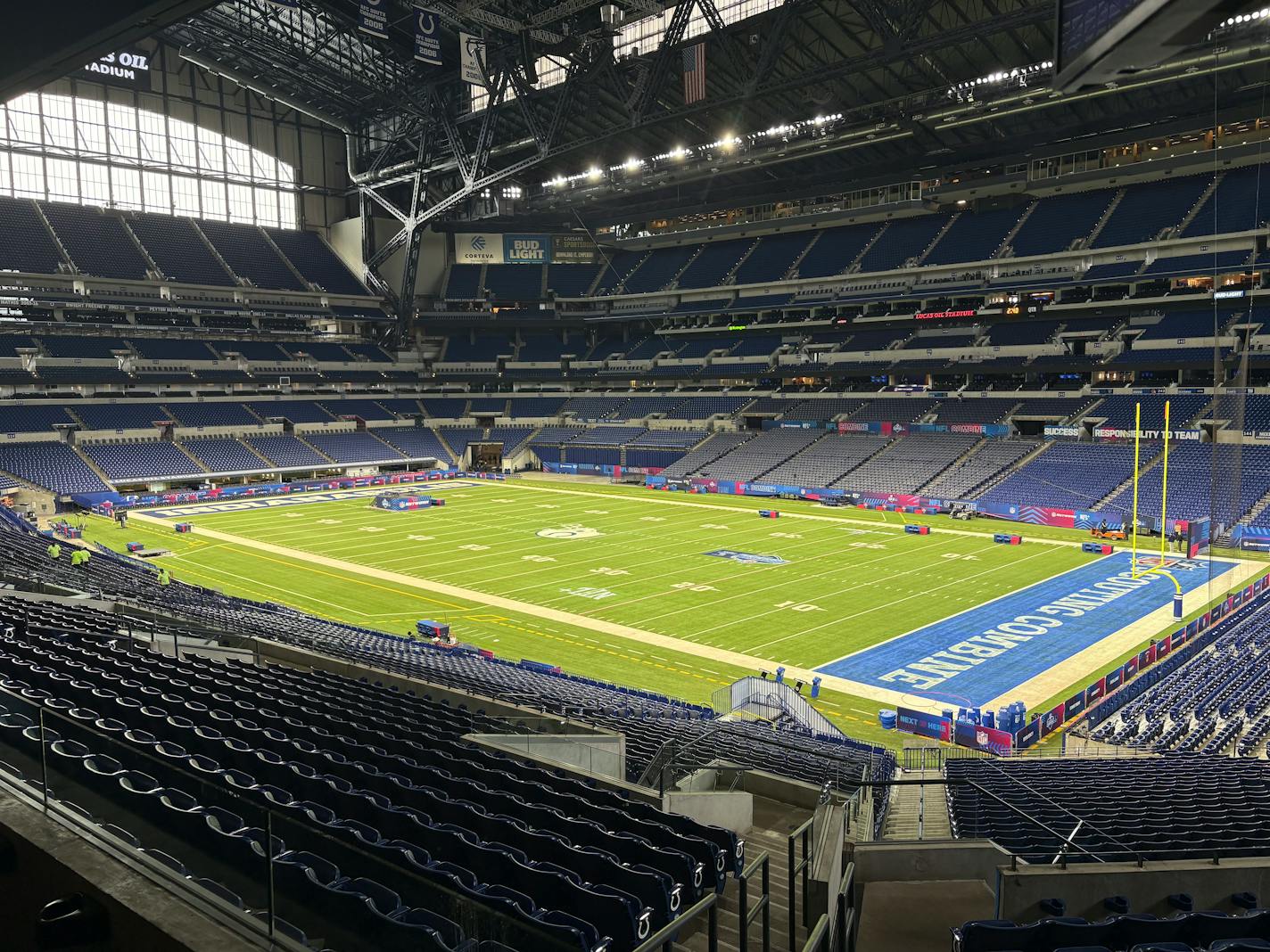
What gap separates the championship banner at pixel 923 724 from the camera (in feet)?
68.4

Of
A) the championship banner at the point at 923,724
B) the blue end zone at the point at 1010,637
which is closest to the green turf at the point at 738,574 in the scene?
the blue end zone at the point at 1010,637

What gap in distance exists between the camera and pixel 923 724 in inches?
834

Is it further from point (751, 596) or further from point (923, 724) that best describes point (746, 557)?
point (923, 724)

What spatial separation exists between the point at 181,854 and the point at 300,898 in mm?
1523

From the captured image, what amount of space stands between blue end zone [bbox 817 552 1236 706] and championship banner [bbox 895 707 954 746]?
260 centimetres

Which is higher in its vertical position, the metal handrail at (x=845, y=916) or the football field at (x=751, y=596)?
the metal handrail at (x=845, y=916)

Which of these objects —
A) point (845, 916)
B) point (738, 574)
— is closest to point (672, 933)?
point (845, 916)

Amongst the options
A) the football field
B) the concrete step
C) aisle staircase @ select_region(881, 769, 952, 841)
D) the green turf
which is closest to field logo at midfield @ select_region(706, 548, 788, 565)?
the football field

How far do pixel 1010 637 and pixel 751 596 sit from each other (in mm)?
9937

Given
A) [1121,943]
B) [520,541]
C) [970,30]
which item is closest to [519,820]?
[1121,943]

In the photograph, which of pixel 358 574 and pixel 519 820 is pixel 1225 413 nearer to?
pixel 358 574

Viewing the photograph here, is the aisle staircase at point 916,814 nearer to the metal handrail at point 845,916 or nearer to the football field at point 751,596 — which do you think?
the metal handrail at point 845,916

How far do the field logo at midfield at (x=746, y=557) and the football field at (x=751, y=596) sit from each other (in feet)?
Answer: 0.58

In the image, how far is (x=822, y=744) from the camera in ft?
56.7
